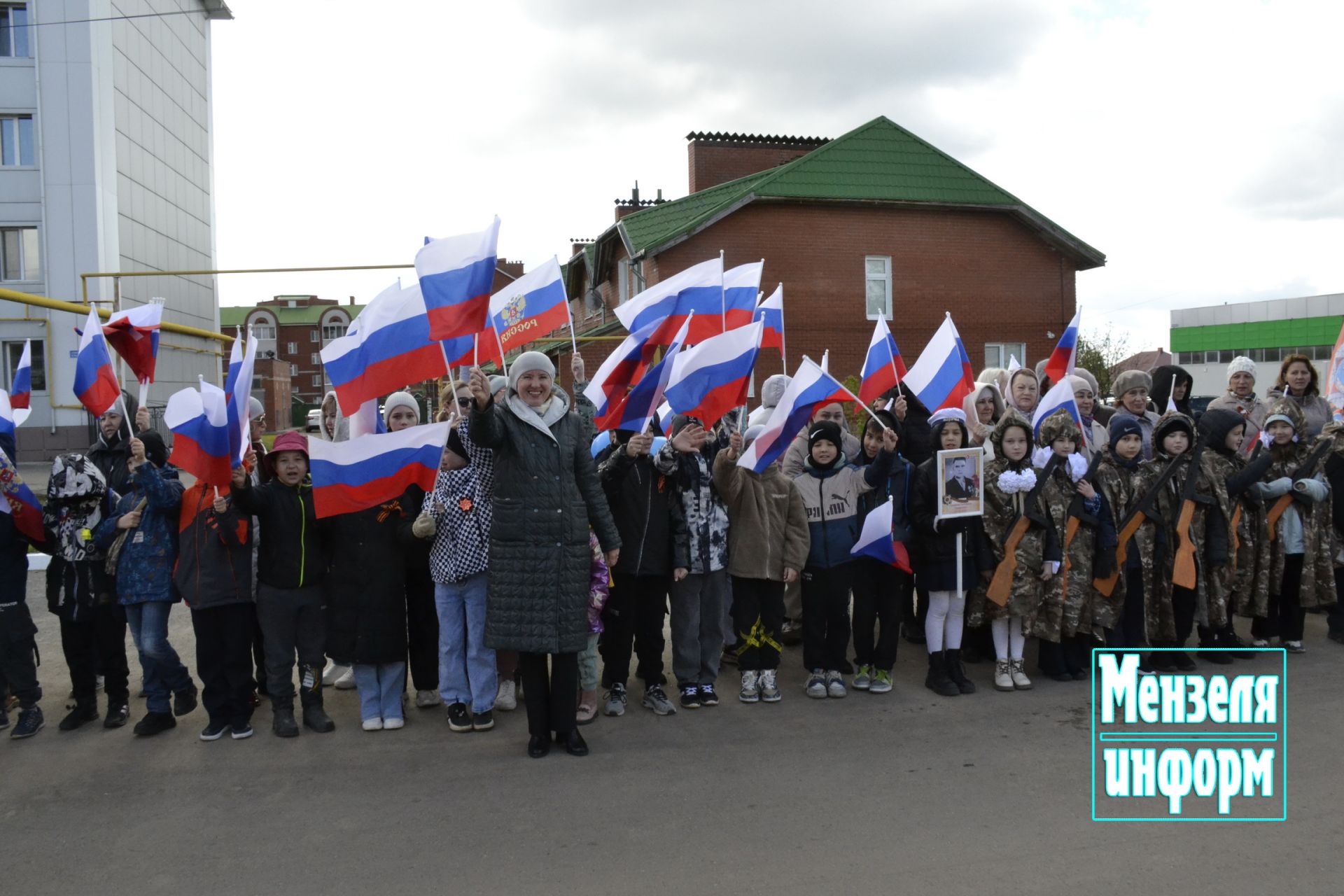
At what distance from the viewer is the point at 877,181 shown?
90.5 ft

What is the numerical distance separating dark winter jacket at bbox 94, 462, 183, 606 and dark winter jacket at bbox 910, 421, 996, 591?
4541 mm

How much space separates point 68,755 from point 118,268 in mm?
29599

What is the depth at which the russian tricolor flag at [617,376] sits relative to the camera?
648 centimetres

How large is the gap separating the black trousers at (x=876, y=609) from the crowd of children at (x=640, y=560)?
0.02 m

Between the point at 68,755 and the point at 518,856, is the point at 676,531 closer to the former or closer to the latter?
the point at 518,856

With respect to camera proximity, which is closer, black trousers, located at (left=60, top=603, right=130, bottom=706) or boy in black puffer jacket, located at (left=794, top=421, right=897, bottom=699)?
black trousers, located at (left=60, top=603, right=130, bottom=706)

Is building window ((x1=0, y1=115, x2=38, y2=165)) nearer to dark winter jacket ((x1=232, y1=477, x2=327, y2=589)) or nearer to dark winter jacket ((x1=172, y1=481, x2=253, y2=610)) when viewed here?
dark winter jacket ((x1=172, y1=481, x2=253, y2=610))

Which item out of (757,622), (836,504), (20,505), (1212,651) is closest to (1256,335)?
(1212,651)

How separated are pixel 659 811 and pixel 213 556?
3020 mm

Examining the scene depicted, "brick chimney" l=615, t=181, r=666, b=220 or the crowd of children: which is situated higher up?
"brick chimney" l=615, t=181, r=666, b=220

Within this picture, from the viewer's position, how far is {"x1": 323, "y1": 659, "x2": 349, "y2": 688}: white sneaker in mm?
7039

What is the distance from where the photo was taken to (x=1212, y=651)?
714cm

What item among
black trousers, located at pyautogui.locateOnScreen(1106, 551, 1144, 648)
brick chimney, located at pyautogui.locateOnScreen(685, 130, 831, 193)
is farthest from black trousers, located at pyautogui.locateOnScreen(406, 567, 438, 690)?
brick chimney, located at pyautogui.locateOnScreen(685, 130, 831, 193)

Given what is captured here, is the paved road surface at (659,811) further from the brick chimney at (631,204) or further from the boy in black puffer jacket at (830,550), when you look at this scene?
the brick chimney at (631,204)
